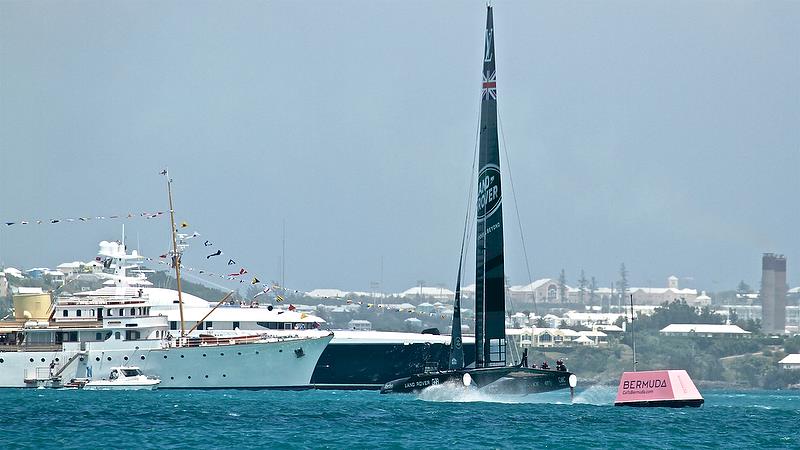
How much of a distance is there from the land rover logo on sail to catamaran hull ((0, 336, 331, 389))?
2906 centimetres

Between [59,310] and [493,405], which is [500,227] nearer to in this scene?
[493,405]

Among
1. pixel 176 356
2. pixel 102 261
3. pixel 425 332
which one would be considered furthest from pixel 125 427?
pixel 425 332

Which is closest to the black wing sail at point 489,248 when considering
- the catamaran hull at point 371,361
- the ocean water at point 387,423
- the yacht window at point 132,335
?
the ocean water at point 387,423

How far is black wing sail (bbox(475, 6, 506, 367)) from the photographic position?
6956cm

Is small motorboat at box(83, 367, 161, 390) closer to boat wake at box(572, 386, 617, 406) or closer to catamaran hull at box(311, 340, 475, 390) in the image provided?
catamaran hull at box(311, 340, 475, 390)

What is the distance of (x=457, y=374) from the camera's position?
227ft

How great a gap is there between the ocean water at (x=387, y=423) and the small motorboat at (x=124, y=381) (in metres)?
12.6

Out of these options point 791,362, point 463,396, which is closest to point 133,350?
point 463,396

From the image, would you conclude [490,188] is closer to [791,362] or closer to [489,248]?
[489,248]

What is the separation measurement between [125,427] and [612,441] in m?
18.1

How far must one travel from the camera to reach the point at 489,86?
70500 millimetres

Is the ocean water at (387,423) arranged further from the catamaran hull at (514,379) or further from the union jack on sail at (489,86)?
the union jack on sail at (489,86)

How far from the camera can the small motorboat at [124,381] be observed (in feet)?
305

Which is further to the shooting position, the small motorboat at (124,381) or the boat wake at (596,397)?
the small motorboat at (124,381)
